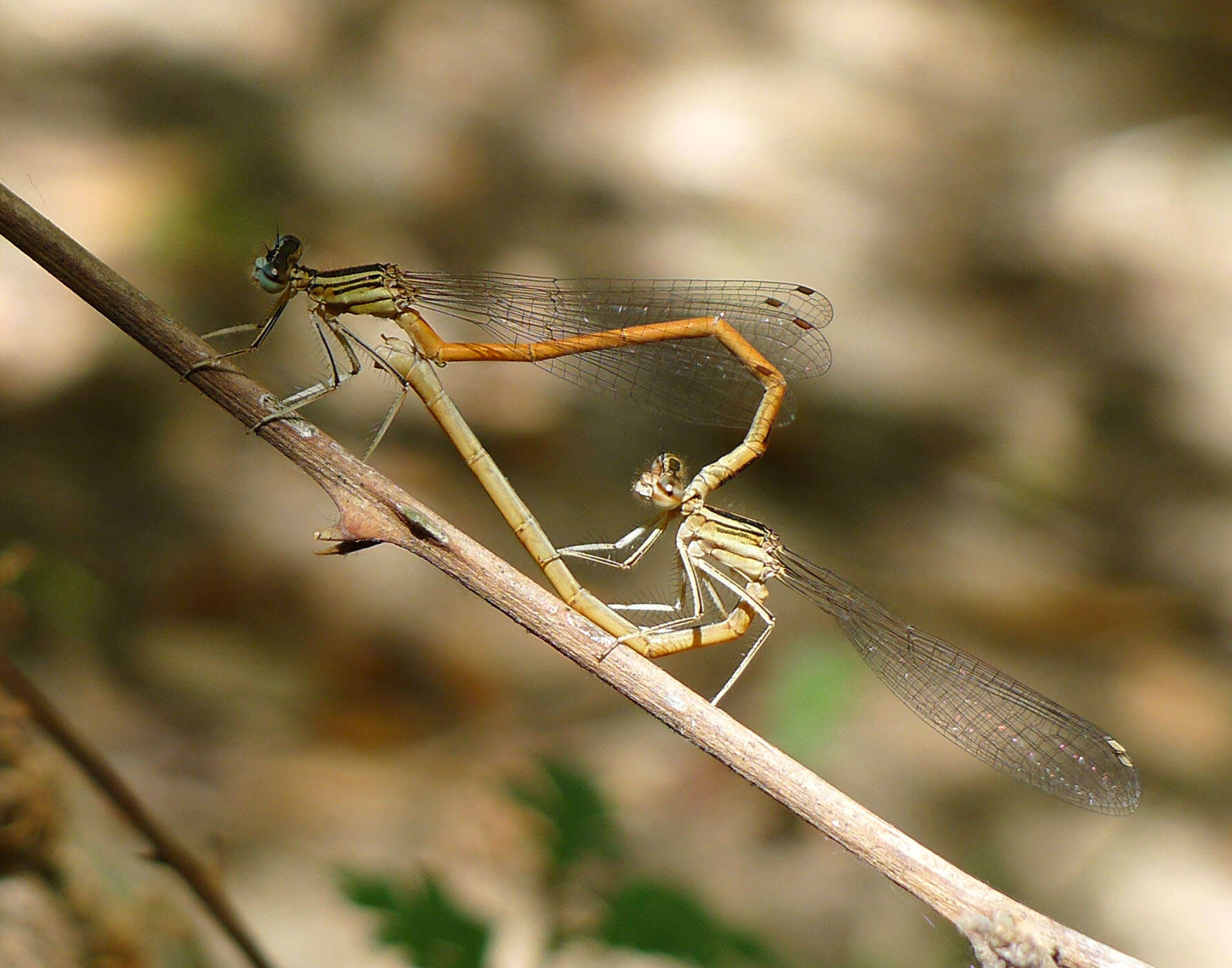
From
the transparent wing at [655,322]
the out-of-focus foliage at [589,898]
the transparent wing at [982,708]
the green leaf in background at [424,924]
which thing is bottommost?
the green leaf in background at [424,924]

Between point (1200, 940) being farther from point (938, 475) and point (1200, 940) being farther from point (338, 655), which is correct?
point (338, 655)

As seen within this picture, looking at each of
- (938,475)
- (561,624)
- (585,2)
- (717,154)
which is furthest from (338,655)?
(585,2)

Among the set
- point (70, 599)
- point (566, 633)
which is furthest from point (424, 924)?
point (70, 599)

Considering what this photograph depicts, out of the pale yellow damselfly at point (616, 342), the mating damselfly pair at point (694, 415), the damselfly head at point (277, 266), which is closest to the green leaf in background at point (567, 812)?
the mating damselfly pair at point (694, 415)

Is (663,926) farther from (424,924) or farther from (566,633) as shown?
(566,633)

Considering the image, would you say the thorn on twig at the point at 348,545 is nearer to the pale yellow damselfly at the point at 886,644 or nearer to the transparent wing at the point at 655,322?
the pale yellow damselfly at the point at 886,644

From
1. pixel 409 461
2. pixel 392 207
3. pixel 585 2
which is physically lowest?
pixel 409 461
